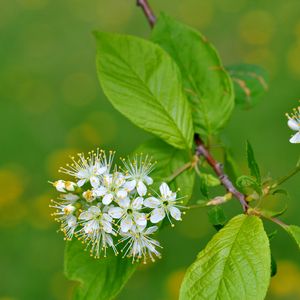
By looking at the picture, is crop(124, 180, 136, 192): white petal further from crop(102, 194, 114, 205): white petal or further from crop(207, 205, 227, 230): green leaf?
crop(207, 205, 227, 230): green leaf

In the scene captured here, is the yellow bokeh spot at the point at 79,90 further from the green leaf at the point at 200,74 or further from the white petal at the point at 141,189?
the white petal at the point at 141,189

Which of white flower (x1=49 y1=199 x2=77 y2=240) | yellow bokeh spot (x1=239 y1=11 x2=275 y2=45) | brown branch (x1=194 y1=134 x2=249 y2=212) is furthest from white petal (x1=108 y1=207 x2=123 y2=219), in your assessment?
yellow bokeh spot (x1=239 y1=11 x2=275 y2=45)

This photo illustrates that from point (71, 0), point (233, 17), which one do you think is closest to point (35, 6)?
point (71, 0)

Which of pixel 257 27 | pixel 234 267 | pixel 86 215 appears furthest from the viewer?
pixel 257 27

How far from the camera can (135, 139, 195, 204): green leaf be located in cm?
150

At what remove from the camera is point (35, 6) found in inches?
207

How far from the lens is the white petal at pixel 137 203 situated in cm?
132

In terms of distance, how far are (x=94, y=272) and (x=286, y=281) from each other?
2397 millimetres

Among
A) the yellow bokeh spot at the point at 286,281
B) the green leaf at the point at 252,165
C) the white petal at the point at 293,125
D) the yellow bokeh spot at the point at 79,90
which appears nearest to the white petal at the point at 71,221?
the green leaf at the point at 252,165

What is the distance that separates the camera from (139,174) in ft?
4.76

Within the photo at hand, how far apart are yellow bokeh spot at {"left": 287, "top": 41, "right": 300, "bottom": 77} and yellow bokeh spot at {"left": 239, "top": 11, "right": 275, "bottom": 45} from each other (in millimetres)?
261

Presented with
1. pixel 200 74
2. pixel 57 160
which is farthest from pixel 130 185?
pixel 57 160

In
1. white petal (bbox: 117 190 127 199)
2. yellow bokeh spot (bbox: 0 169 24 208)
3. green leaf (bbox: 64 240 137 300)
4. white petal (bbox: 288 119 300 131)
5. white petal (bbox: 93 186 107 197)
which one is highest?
white petal (bbox: 93 186 107 197)

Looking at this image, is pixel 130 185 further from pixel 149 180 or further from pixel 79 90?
pixel 79 90
